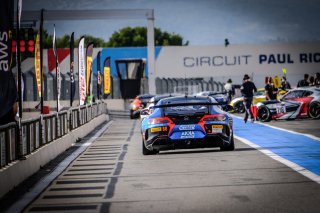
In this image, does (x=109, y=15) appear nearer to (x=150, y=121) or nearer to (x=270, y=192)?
(x=150, y=121)

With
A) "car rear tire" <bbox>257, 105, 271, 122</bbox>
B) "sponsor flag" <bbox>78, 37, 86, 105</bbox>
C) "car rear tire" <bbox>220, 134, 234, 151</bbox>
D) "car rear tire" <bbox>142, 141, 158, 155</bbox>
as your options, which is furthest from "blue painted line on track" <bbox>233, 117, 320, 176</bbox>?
"sponsor flag" <bbox>78, 37, 86, 105</bbox>

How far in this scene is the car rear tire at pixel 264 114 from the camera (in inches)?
1297

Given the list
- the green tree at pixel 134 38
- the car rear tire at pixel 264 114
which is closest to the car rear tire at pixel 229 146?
the car rear tire at pixel 264 114

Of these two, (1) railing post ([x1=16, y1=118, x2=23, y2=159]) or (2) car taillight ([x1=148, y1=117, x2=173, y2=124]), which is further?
(2) car taillight ([x1=148, y1=117, x2=173, y2=124])

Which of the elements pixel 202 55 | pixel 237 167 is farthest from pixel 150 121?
pixel 202 55

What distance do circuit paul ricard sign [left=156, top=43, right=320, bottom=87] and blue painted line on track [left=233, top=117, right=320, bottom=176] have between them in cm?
5043

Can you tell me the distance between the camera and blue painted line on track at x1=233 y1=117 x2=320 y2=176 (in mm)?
15481

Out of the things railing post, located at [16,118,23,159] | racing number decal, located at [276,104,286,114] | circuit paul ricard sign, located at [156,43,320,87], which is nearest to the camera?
railing post, located at [16,118,23,159]

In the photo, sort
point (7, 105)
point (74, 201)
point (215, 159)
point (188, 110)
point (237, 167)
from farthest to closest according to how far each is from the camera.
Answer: point (188, 110)
point (215, 159)
point (237, 167)
point (7, 105)
point (74, 201)

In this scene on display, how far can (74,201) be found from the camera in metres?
10.9

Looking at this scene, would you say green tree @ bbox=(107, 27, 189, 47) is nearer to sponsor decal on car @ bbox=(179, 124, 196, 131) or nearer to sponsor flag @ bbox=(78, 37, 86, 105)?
sponsor flag @ bbox=(78, 37, 86, 105)

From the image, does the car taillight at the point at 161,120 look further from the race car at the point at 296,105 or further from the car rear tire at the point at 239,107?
the car rear tire at the point at 239,107

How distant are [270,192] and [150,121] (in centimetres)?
729

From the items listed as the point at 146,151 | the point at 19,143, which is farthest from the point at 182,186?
the point at 146,151
